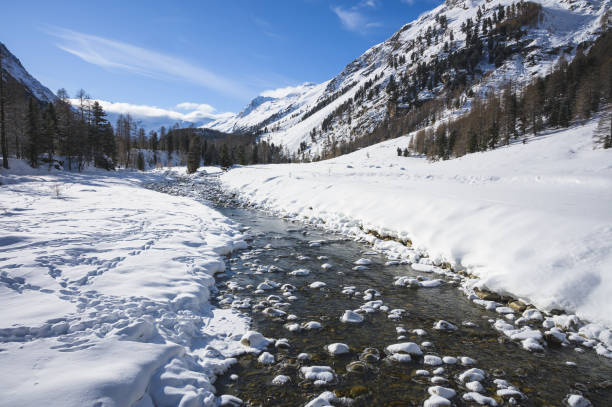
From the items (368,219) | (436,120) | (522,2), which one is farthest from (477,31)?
(368,219)

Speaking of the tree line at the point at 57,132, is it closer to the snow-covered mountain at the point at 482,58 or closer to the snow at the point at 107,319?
the snow at the point at 107,319

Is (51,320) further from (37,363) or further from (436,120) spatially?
(436,120)

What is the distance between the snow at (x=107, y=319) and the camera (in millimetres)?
3416

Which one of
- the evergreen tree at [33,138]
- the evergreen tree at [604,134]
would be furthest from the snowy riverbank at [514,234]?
the evergreen tree at [33,138]

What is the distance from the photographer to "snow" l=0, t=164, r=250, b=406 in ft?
11.2

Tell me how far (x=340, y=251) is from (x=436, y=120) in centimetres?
13032

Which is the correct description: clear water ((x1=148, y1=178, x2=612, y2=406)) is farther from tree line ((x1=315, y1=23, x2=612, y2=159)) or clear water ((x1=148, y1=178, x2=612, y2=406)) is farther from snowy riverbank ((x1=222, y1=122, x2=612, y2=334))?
tree line ((x1=315, y1=23, x2=612, y2=159))

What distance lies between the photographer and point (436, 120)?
122 meters

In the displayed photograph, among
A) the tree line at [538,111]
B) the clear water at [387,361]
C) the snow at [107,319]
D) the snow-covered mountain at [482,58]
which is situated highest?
the snow-covered mountain at [482,58]

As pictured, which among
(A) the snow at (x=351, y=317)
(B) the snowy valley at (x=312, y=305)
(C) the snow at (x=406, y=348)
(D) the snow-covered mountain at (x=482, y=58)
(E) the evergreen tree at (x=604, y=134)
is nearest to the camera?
(B) the snowy valley at (x=312, y=305)

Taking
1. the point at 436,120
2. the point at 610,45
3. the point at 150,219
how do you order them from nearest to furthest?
the point at 150,219
the point at 610,45
the point at 436,120

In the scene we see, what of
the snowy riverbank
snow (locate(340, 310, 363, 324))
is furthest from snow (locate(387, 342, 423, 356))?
the snowy riverbank

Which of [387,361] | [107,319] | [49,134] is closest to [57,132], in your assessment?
[49,134]

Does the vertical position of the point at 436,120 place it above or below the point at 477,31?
below
